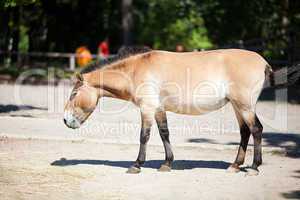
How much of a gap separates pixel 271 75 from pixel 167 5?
31320mm

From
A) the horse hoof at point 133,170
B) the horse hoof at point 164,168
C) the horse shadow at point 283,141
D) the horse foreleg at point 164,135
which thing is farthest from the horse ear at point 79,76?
the horse shadow at point 283,141

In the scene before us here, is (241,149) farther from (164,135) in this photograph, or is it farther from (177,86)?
(177,86)

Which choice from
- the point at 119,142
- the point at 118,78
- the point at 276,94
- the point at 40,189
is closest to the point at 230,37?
the point at 276,94

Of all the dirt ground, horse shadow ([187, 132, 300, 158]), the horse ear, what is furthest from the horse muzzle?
horse shadow ([187, 132, 300, 158])

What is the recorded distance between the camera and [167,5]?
39375mm

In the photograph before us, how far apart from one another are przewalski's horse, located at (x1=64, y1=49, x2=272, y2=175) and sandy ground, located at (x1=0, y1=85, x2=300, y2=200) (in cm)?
55

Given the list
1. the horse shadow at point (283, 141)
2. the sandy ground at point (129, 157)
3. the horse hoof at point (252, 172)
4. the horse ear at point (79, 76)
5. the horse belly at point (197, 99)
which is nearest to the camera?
the sandy ground at point (129, 157)

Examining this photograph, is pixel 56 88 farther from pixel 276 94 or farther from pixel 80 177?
pixel 80 177

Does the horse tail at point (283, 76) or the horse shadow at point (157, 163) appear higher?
the horse tail at point (283, 76)

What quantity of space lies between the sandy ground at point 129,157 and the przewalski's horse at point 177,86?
21.7 inches

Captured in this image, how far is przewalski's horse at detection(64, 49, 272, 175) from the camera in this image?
8.45 meters

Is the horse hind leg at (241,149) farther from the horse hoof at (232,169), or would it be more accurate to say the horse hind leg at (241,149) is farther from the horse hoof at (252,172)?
the horse hoof at (252,172)

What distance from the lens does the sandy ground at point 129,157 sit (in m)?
7.41

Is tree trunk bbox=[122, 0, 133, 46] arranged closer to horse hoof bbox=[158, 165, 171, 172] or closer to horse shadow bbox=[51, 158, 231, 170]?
horse shadow bbox=[51, 158, 231, 170]
